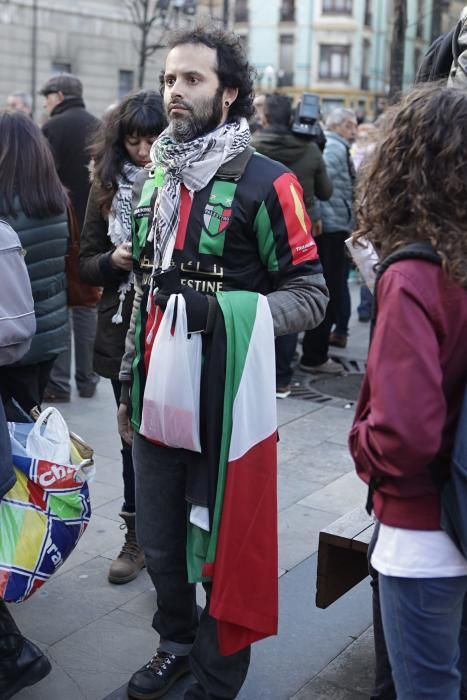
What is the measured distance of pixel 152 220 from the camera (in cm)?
294

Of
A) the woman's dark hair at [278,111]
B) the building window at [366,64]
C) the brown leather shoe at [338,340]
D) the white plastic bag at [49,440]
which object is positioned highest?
the building window at [366,64]

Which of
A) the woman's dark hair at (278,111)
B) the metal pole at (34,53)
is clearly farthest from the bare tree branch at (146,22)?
the woman's dark hair at (278,111)

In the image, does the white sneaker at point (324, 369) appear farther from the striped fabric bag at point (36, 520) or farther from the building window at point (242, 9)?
the building window at point (242, 9)

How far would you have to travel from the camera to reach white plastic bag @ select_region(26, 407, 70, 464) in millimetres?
3074

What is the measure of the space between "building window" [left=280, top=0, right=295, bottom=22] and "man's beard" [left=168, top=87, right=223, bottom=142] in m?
56.0

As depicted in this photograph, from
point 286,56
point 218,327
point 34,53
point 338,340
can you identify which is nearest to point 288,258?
point 218,327

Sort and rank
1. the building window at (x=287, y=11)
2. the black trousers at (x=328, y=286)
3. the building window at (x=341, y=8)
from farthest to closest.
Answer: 1. the building window at (x=287, y=11)
2. the building window at (x=341, y=8)
3. the black trousers at (x=328, y=286)

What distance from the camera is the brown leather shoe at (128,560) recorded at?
3895mm

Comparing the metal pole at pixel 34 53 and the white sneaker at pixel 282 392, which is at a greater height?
the metal pole at pixel 34 53

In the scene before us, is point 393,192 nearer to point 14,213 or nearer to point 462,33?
point 462,33

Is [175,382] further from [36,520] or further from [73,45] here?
[73,45]

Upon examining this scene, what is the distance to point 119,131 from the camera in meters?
3.80

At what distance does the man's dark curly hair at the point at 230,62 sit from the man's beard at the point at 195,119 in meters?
0.08

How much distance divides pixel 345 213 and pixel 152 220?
5.12m
